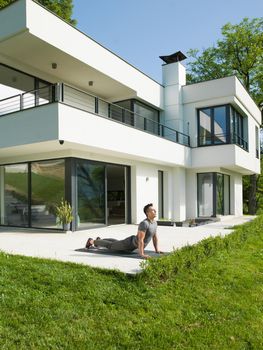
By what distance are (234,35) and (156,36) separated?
665 inches

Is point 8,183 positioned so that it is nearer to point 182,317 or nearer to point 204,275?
point 204,275

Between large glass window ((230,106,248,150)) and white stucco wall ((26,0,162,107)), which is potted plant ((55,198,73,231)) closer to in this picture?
white stucco wall ((26,0,162,107))

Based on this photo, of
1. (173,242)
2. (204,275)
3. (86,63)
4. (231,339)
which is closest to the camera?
(231,339)

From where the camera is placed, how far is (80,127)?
11445 mm

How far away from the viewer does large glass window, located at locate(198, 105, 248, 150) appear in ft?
60.1

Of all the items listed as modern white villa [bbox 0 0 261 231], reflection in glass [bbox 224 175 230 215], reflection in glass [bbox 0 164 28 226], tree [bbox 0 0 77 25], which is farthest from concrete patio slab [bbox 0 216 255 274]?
tree [bbox 0 0 77 25]

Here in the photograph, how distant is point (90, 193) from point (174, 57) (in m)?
11.3

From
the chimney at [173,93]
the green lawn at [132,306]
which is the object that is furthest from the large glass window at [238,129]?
the green lawn at [132,306]

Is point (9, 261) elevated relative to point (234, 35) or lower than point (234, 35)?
lower

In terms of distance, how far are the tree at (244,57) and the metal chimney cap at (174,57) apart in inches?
496

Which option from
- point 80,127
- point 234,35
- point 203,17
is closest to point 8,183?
point 80,127

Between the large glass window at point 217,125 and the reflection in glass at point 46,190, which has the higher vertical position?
the large glass window at point 217,125

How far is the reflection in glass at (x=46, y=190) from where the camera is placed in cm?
1313

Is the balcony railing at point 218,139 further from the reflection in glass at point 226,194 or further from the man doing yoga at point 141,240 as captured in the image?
the man doing yoga at point 141,240
